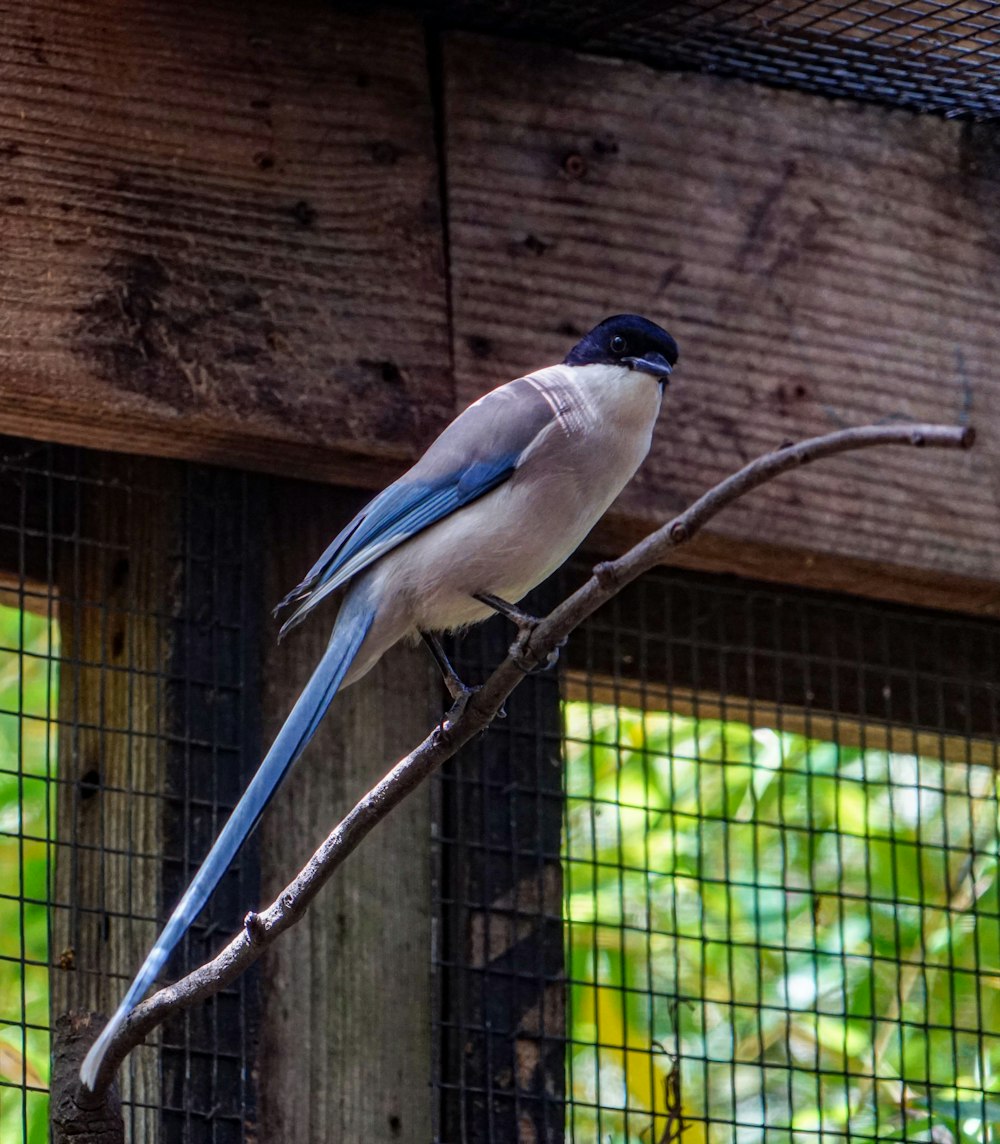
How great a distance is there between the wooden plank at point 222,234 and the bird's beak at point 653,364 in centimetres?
32

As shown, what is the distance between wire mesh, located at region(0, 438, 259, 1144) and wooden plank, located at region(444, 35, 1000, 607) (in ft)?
1.92

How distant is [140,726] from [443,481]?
0.65 metres

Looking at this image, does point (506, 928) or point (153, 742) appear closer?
point (153, 742)

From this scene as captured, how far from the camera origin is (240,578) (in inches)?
137

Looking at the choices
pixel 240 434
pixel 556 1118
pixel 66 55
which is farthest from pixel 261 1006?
pixel 66 55

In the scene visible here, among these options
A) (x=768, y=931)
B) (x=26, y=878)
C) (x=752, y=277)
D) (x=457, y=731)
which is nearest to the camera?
(x=457, y=731)

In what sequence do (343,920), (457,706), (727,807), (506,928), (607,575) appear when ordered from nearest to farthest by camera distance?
1. (607,575)
2. (457,706)
3. (343,920)
4. (506,928)
5. (727,807)

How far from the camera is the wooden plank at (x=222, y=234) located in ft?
10.8

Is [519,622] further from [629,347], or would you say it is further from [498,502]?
[629,347]

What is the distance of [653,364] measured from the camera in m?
3.60

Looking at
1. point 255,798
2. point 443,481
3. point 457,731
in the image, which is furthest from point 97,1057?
point 443,481

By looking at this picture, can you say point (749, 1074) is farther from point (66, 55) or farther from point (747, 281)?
point (66, 55)

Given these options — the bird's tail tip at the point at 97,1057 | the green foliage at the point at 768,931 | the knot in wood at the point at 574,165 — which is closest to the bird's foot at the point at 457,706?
the bird's tail tip at the point at 97,1057

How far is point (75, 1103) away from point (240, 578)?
3.82 feet
